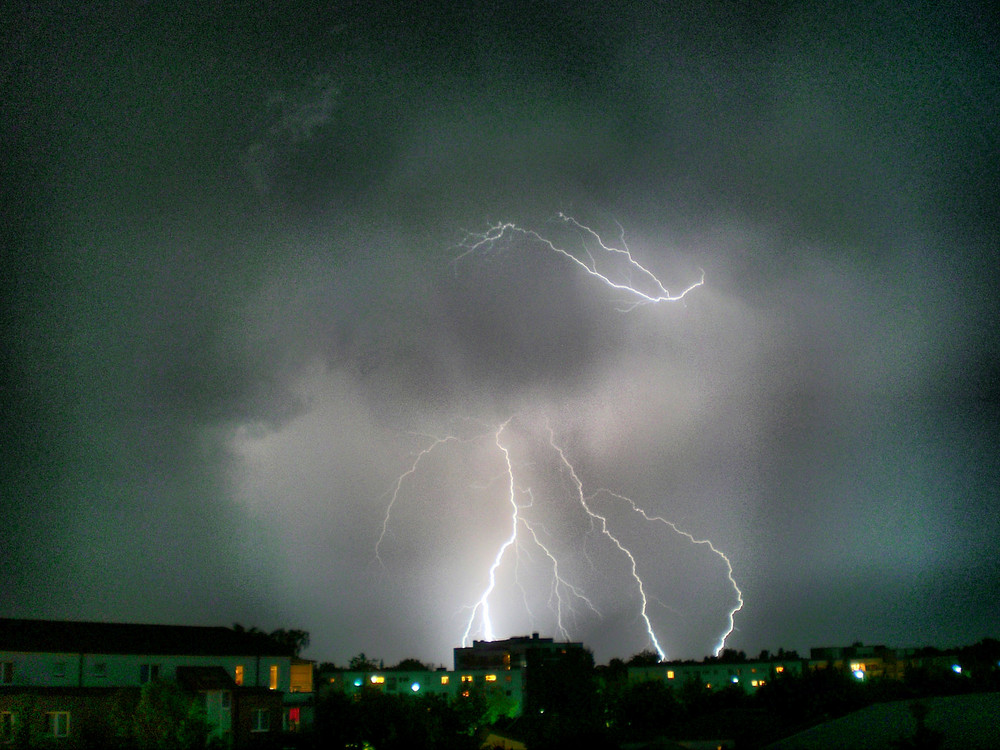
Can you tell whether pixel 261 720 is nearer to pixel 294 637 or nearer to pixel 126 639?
pixel 126 639

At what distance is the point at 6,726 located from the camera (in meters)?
23.7

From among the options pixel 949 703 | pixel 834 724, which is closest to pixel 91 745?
pixel 834 724

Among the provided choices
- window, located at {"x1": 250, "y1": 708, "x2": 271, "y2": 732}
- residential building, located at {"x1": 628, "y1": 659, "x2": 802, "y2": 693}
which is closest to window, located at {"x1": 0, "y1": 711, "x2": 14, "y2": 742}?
window, located at {"x1": 250, "y1": 708, "x2": 271, "y2": 732}

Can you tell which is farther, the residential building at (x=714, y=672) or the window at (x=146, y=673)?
the residential building at (x=714, y=672)

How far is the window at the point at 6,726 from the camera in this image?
22922 mm

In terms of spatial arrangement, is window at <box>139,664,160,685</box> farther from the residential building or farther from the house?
the residential building

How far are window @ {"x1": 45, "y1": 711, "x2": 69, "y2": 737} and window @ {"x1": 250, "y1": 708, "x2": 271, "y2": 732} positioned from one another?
20.0ft

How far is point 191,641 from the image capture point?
3225cm

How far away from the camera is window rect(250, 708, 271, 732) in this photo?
29219mm

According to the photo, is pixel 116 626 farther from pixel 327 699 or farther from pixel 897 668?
pixel 897 668

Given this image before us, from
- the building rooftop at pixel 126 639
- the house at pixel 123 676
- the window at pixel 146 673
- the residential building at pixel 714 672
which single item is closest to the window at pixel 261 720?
the house at pixel 123 676

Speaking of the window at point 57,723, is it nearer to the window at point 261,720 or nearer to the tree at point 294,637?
the window at point 261,720

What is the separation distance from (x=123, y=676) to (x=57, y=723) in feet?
11.0

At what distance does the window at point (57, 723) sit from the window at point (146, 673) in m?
3.54
